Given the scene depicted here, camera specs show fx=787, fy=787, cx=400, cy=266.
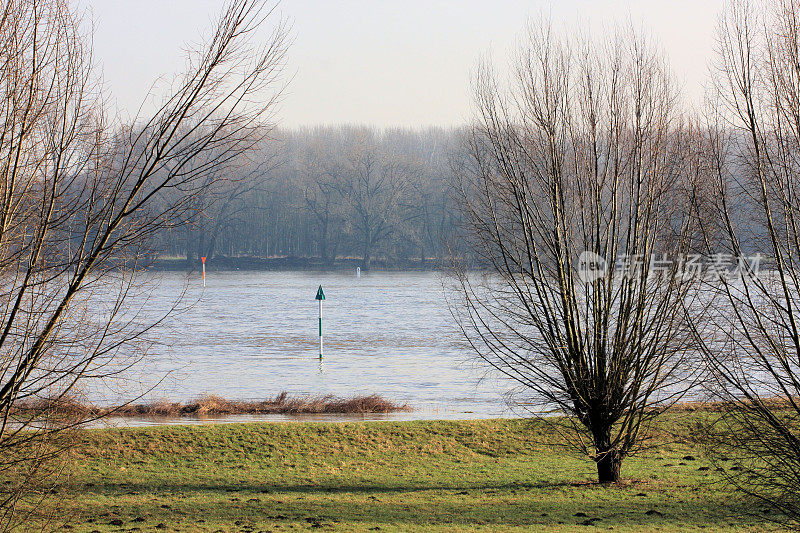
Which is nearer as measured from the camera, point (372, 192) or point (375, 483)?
point (375, 483)

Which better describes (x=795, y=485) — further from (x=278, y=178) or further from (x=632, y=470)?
(x=278, y=178)

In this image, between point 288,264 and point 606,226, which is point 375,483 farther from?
point 288,264

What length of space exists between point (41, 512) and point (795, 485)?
7437 mm

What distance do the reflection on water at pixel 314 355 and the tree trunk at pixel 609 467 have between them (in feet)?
18.4

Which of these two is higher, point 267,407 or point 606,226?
point 606,226

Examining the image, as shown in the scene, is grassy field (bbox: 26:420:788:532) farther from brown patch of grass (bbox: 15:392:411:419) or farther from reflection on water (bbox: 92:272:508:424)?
brown patch of grass (bbox: 15:392:411:419)

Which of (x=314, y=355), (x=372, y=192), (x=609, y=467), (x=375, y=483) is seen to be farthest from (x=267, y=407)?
(x=372, y=192)

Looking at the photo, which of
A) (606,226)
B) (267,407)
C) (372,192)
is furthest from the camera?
(372,192)

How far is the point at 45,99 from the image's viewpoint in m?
4.92

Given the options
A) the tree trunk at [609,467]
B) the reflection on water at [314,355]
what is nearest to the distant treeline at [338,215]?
the reflection on water at [314,355]

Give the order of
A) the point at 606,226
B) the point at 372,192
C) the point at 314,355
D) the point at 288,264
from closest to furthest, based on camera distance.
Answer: the point at 606,226 → the point at 314,355 → the point at 288,264 → the point at 372,192

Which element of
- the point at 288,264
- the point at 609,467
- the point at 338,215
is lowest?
the point at 609,467

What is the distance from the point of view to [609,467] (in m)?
10.6

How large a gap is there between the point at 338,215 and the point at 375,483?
7799cm
